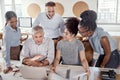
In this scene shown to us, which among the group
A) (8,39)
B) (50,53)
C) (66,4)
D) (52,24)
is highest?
(66,4)

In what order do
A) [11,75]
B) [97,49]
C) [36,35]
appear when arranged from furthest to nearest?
[97,49], [36,35], [11,75]

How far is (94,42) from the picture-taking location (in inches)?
75.3

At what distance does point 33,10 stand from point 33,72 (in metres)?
3.90

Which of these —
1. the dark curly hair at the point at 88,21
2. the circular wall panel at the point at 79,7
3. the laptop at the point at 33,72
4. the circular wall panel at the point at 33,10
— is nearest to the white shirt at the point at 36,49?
the laptop at the point at 33,72

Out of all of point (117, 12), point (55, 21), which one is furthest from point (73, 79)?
point (117, 12)

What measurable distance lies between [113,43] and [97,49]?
20 cm

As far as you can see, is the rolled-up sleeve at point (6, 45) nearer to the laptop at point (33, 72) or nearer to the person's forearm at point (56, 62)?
the laptop at point (33, 72)

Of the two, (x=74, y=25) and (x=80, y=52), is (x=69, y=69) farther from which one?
(x=74, y=25)

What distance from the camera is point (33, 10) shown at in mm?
5340

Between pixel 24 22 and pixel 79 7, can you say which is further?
pixel 24 22

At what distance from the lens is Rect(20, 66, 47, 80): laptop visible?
1.59 meters

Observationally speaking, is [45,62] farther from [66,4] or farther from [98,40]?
[66,4]

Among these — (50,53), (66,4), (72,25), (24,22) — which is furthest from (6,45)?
(24,22)

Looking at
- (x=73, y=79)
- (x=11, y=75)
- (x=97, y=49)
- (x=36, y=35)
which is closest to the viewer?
(x=73, y=79)
